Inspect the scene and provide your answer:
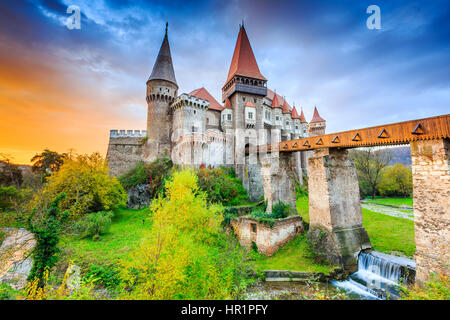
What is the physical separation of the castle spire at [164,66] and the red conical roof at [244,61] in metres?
8.36

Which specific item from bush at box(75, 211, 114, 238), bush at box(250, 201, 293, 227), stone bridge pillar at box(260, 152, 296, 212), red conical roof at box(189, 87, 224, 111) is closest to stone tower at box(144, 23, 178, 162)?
red conical roof at box(189, 87, 224, 111)

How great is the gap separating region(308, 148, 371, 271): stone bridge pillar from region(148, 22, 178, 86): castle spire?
A: 2154 centimetres

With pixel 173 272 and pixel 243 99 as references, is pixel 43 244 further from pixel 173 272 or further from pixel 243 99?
pixel 243 99

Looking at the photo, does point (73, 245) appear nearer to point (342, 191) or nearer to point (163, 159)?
point (163, 159)

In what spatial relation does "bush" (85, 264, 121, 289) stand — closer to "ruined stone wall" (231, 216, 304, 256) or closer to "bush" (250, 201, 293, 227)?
"ruined stone wall" (231, 216, 304, 256)

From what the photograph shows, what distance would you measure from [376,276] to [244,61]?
90.1ft

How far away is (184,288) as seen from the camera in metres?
6.57

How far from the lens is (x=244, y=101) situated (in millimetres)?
25109

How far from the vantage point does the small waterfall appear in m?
8.22

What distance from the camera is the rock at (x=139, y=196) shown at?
20.8 meters

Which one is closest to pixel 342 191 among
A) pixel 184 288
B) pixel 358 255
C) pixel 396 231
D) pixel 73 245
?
pixel 358 255

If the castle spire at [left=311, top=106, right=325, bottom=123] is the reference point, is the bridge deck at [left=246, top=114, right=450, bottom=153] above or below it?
below

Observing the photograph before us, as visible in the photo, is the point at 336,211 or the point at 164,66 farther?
the point at 164,66

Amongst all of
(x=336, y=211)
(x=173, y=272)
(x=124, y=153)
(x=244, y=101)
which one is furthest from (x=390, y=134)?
(x=124, y=153)
